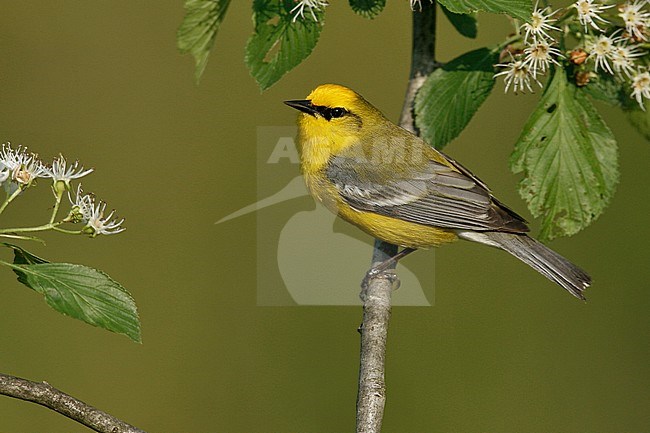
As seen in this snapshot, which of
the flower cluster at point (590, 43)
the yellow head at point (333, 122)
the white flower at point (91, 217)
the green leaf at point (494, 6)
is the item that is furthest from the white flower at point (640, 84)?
the white flower at point (91, 217)

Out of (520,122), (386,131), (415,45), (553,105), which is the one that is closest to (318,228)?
(386,131)

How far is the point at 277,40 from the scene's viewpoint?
230cm

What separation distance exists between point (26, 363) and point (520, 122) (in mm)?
3452

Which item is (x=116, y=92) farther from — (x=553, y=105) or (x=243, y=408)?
(x=553, y=105)

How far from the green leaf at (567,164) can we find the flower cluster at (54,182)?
4.36 ft

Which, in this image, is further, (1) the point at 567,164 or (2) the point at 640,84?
(1) the point at 567,164

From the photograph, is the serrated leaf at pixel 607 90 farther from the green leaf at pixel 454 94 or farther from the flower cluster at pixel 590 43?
the green leaf at pixel 454 94

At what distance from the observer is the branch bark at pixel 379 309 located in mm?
2166

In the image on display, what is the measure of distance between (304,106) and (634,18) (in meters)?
1.31

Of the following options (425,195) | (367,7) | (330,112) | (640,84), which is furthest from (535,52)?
(330,112)

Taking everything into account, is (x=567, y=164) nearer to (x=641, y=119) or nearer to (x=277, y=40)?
(x=641, y=119)

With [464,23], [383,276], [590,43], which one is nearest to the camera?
[590,43]

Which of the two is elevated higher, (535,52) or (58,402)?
(535,52)

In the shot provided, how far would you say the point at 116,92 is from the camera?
5109 millimetres
